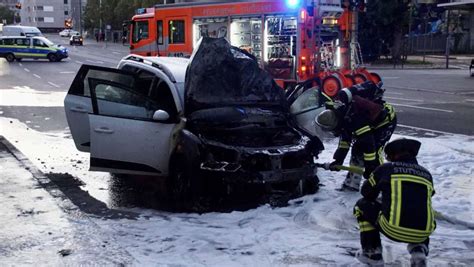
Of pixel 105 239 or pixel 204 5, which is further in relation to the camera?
pixel 204 5

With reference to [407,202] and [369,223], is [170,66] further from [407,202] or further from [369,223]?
[407,202]

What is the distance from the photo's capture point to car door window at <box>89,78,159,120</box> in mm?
6773

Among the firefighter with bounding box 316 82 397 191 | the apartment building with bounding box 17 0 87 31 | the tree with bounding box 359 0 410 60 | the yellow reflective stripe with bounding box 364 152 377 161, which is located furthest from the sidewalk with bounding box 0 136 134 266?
the apartment building with bounding box 17 0 87 31

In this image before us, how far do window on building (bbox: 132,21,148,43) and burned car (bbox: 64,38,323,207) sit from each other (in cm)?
1630

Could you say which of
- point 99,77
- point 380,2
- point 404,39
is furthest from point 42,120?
point 404,39

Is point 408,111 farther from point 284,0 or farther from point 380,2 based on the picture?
point 380,2

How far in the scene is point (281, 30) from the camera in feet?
54.7

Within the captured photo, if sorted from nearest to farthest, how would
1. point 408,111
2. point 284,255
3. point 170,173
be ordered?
point 284,255, point 170,173, point 408,111

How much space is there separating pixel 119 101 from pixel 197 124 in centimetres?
115

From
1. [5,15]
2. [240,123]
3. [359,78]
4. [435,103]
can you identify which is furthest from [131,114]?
[5,15]

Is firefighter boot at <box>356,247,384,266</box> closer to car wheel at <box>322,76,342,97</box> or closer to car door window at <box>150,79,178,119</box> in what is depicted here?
car door window at <box>150,79,178,119</box>

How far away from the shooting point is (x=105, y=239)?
519 cm

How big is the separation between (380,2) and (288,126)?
3663 centimetres

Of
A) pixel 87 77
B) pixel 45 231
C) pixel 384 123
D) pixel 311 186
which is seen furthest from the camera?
pixel 87 77
